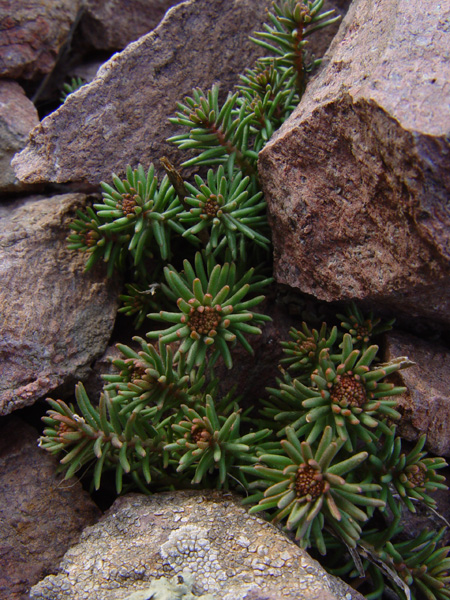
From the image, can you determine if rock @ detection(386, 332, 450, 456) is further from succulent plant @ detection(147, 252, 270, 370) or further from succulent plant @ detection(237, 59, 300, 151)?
succulent plant @ detection(237, 59, 300, 151)

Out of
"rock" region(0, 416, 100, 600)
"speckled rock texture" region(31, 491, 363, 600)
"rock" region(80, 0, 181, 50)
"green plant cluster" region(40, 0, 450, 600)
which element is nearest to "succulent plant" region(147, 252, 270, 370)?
"green plant cluster" region(40, 0, 450, 600)

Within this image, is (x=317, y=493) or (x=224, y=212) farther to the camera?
(x=224, y=212)

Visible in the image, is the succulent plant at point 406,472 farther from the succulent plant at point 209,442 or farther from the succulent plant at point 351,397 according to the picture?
the succulent plant at point 209,442

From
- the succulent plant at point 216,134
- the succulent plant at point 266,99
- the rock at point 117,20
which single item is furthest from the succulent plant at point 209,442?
the rock at point 117,20

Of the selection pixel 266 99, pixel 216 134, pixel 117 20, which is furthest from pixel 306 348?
pixel 117 20

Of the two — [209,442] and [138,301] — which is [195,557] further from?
[138,301]
